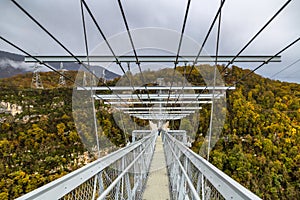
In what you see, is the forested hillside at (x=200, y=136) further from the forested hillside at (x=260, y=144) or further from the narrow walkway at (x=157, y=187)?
the narrow walkway at (x=157, y=187)

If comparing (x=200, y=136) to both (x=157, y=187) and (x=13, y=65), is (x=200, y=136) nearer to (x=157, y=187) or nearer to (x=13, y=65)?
(x=13, y=65)

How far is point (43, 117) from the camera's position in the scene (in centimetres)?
1397

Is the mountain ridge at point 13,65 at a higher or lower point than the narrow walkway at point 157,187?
higher

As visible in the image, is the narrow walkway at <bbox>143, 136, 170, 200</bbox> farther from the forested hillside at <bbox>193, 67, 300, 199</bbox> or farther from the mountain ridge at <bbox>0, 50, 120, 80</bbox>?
the forested hillside at <bbox>193, 67, 300, 199</bbox>

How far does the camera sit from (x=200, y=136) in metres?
22.2

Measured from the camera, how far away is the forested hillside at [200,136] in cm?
1215

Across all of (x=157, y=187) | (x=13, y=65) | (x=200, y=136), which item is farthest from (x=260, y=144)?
(x=13, y=65)

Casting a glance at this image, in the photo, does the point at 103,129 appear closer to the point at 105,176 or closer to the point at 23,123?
the point at 23,123

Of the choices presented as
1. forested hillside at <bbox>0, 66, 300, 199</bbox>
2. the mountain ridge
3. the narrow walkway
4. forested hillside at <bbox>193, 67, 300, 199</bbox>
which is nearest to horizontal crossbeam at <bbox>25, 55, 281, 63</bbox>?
the mountain ridge

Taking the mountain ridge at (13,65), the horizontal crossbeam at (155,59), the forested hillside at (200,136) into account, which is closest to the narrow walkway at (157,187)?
the horizontal crossbeam at (155,59)

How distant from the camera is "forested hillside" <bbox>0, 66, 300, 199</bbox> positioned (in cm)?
1215

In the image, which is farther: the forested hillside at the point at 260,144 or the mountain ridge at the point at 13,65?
the forested hillside at the point at 260,144

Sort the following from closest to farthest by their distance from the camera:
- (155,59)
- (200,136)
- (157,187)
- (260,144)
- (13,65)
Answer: (155,59) < (157,187) < (13,65) < (200,136) < (260,144)

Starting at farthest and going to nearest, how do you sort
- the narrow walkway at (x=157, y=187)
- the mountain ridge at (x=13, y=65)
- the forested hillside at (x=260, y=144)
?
the forested hillside at (x=260, y=144), the mountain ridge at (x=13, y=65), the narrow walkway at (x=157, y=187)
